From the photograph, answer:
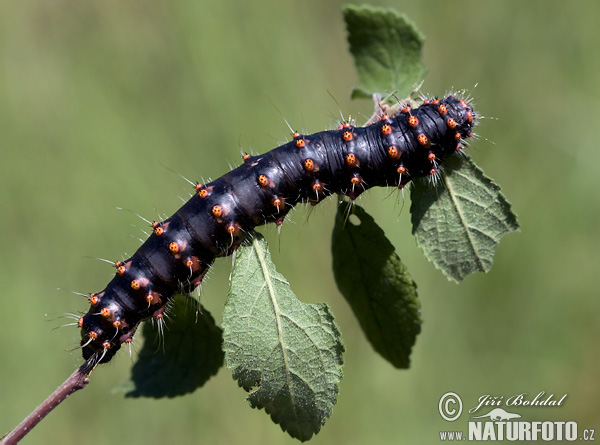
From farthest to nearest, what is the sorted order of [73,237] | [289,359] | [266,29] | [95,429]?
[266,29] < [73,237] < [95,429] < [289,359]

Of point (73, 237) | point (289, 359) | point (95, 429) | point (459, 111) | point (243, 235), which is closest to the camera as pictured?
point (289, 359)

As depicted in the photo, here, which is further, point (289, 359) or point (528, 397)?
point (528, 397)

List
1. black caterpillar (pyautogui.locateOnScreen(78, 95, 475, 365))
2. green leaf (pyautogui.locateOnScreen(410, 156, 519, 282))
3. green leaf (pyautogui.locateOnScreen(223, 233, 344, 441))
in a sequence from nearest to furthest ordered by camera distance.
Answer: green leaf (pyautogui.locateOnScreen(223, 233, 344, 441))
black caterpillar (pyautogui.locateOnScreen(78, 95, 475, 365))
green leaf (pyautogui.locateOnScreen(410, 156, 519, 282))

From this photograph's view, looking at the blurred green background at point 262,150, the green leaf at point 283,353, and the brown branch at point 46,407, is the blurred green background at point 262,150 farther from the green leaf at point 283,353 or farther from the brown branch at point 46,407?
the brown branch at point 46,407

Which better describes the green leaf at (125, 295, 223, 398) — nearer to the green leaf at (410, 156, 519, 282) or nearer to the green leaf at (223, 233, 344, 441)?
the green leaf at (223, 233, 344, 441)

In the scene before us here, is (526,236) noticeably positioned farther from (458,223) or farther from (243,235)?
(243,235)

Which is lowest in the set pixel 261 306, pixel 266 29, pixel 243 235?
pixel 261 306

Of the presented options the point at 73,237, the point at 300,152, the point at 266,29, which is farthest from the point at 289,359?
the point at 266,29

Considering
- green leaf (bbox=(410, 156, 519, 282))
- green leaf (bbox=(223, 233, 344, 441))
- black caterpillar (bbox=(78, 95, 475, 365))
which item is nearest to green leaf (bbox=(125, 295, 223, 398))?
black caterpillar (bbox=(78, 95, 475, 365))
